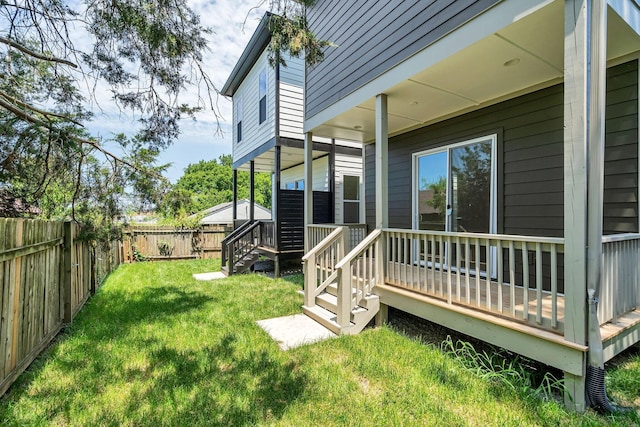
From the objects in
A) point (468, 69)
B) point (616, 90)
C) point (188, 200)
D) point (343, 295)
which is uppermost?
point (468, 69)

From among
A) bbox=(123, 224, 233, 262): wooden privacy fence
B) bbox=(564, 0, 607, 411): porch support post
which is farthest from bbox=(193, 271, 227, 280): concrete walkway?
bbox=(564, 0, 607, 411): porch support post

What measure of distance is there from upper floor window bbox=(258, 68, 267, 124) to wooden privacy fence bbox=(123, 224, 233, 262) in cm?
513

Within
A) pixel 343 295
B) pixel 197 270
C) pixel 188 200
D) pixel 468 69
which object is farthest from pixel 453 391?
pixel 197 270

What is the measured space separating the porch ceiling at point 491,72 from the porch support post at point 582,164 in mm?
323

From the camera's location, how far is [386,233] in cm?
429

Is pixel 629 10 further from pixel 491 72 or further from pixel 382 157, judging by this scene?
pixel 382 157

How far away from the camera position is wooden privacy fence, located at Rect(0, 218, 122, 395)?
263cm

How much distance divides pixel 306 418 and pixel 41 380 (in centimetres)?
244

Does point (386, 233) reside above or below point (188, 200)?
below

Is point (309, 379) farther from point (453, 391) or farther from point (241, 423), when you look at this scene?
point (453, 391)

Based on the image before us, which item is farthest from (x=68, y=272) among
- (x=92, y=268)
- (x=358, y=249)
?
(x=358, y=249)

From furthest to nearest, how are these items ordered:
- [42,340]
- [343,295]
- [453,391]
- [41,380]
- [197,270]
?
[197,270]
[343,295]
[42,340]
[41,380]
[453,391]

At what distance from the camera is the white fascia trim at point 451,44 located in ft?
9.03

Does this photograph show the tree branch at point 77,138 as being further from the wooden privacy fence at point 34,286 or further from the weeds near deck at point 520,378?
the weeds near deck at point 520,378
